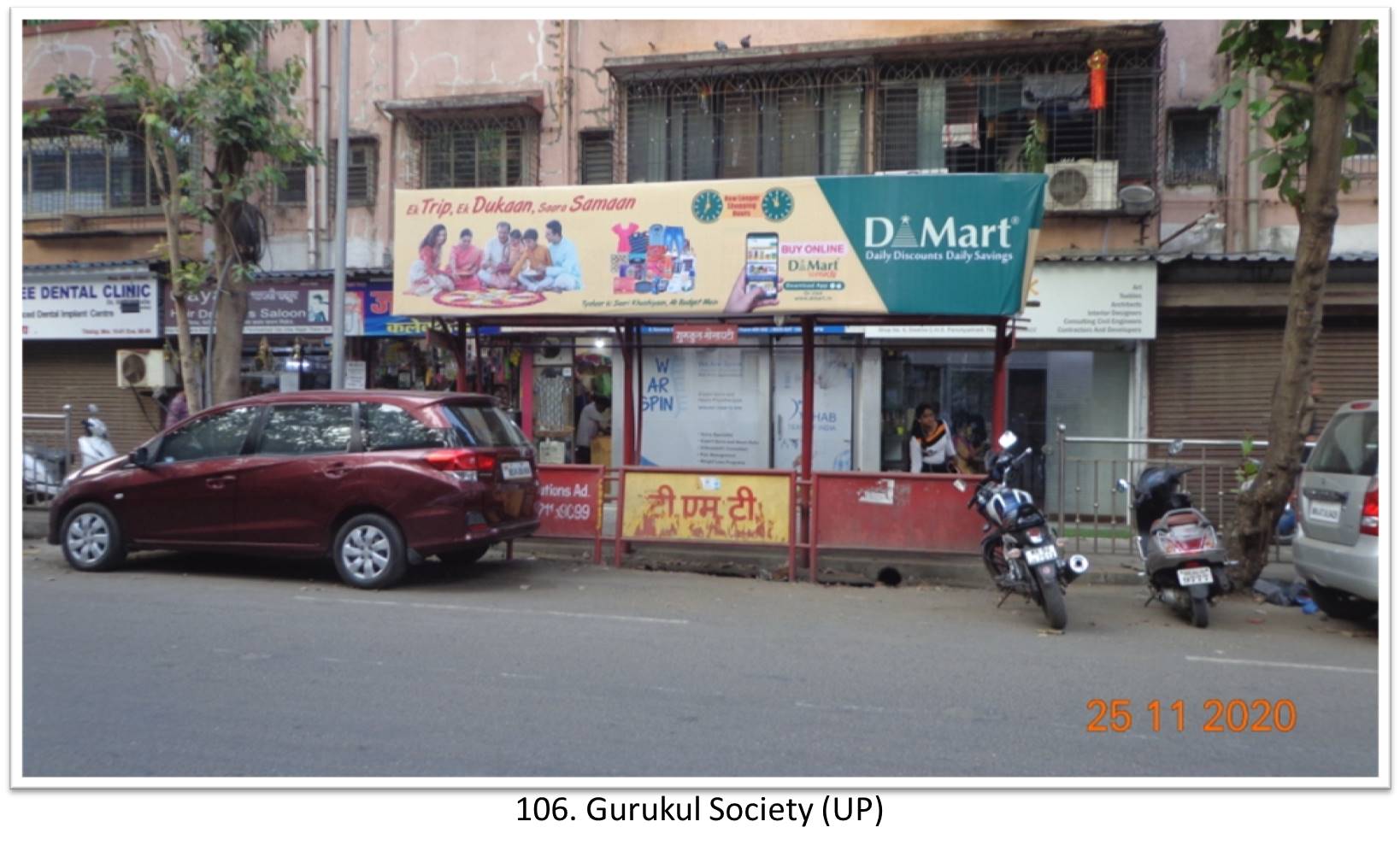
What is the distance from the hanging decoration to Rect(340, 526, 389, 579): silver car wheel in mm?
10461

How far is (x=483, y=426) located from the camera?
9.48 meters

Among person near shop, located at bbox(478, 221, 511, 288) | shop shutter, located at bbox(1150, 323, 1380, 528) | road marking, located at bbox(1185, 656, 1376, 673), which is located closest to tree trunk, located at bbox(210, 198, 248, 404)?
person near shop, located at bbox(478, 221, 511, 288)

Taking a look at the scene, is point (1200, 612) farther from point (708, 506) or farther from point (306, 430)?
point (306, 430)

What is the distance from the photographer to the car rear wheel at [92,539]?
9.80 metres

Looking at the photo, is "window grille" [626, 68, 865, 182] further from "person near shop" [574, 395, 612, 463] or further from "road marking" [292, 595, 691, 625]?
"road marking" [292, 595, 691, 625]

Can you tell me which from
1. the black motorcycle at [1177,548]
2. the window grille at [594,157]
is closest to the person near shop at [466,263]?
the window grille at [594,157]

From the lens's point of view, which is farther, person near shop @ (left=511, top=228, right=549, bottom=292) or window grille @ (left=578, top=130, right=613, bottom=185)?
window grille @ (left=578, top=130, right=613, bottom=185)

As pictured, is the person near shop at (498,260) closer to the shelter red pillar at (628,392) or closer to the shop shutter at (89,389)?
the shelter red pillar at (628,392)

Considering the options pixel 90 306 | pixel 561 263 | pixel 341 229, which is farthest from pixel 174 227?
pixel 90 306

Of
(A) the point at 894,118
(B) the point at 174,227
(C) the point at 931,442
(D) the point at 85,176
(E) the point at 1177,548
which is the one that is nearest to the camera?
(E) the point at 1177,548

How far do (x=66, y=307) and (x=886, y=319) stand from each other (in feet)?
45.6

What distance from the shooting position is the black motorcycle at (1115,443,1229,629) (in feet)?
26.1

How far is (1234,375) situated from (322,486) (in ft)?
37.0
